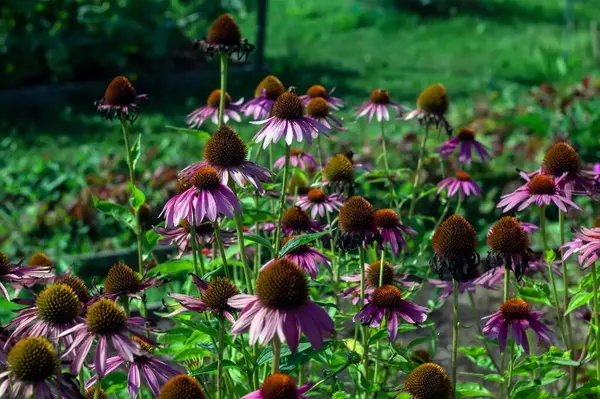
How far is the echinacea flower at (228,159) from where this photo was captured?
1.68 meters

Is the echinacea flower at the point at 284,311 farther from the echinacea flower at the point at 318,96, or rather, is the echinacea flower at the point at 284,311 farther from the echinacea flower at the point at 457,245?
the echinacea flower at the point at 318,96

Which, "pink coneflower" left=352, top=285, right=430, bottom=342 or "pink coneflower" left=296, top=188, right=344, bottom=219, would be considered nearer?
"pink coneflower" left=352, top=285, right=430, bottom=342

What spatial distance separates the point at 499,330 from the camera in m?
1.80

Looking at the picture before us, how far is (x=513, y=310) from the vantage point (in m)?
1.81

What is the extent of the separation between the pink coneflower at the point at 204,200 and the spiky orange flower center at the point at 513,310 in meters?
0.59

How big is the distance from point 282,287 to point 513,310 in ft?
2.35

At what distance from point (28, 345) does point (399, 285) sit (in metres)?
1.04

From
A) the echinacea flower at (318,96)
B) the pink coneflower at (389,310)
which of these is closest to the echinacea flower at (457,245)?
the pink coneflower at (389,310)

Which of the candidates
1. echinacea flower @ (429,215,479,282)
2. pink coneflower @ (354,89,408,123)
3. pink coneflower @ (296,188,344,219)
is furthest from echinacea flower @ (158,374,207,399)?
pink coneflower @ (354,89,408,123)

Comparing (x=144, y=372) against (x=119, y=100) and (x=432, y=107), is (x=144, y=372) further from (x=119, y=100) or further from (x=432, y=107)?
(x=432, y=107)

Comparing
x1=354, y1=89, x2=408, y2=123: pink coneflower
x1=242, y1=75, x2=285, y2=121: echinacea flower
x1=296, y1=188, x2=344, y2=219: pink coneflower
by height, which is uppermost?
x1=242, y1=75, x2=285, y2=121: echinacea flower

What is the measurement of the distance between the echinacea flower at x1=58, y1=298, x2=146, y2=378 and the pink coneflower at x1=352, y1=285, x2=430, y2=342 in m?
0.52

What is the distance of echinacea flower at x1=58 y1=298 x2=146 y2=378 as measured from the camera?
4.33 ft

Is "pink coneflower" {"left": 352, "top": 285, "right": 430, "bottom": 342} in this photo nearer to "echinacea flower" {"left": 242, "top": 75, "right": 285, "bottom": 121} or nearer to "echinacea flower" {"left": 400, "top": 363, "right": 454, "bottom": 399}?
"echinacea flower" {"left": 400, "top": 363, "right": 454, "bottom": 399}
